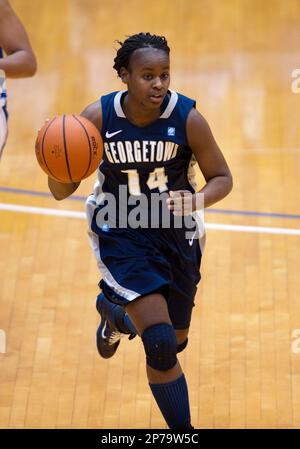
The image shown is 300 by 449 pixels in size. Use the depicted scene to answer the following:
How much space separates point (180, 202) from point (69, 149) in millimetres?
629

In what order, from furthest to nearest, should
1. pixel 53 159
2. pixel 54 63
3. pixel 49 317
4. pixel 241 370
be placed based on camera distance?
1. pixel 54 63
2. pixel 49 317
3. pixel 241 370
4. pixel 53 159

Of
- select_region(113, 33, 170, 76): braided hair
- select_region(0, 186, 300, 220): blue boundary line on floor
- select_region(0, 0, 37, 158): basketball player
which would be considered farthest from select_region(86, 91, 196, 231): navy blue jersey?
select_region(0, 186, 300, 220): blue boundary line on floor

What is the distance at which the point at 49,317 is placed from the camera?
7.30 m

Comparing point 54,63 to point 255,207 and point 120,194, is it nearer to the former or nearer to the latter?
point 255,207

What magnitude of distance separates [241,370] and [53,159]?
231 centimetres

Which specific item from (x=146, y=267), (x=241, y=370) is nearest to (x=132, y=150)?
(x=146, y=267)

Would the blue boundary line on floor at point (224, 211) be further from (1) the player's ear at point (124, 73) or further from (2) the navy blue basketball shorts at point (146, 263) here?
(1) the player's ear at point (124, 73)

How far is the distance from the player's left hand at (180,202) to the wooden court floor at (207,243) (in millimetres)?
1732

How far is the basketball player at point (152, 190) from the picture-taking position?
5164 mm

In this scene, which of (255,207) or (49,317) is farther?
(255,207)

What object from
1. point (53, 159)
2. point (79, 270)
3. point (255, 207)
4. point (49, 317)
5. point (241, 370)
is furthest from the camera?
point (255, 207)

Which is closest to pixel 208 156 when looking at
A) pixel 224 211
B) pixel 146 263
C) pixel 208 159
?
pixel 208 159

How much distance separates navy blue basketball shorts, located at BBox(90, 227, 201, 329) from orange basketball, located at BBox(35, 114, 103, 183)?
0.49 m

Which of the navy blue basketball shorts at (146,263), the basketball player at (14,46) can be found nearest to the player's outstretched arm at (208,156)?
the navy blue basketball shorts at (146,263)
